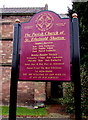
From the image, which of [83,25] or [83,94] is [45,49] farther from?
[83,25]

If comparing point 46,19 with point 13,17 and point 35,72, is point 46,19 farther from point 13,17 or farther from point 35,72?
point 13,17

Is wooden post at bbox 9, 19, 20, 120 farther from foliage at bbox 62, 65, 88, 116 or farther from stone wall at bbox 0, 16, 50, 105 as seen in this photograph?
stone wall at bbox 0, 16, 50, 105

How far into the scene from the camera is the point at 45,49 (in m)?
3.92

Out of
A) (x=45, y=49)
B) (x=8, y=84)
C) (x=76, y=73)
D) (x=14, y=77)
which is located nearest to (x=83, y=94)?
(x=76, y=73)

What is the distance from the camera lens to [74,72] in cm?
362

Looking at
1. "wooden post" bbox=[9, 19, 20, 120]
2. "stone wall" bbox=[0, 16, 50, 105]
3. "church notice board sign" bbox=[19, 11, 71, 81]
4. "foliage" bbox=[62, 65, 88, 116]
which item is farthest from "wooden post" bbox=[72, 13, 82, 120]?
"stone wall" bbox=[0, 16, 50, 105]

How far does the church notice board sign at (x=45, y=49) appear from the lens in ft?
12.4

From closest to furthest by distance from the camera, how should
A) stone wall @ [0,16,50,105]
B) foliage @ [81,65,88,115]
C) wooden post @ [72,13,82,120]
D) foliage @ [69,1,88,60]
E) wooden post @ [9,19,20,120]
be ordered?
1. wooden post @ [72,13,82,120]
2. wooden post @ [9,19,20,120]
3. foliage @ [81,65,88,115]
4. foliage @ [69,1,88,60]
5. stone wall @ [0,16,50,105]

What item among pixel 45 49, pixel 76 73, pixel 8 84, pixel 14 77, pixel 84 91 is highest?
pixel 45 49

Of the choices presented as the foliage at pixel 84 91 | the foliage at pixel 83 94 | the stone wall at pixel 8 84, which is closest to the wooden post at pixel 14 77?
the foliage at pixel 83 94

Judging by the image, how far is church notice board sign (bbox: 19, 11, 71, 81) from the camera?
3771mm

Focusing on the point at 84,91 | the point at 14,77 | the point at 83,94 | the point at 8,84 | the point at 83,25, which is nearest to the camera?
the point at 14,77

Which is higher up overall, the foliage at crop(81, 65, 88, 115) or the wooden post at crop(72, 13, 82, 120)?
the wooden post at crop(72, 13, 82, 120)

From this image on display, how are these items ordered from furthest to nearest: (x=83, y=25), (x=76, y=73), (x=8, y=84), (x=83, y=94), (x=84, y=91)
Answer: (x=8, y=84) → (x=83, y=25) → (x=84, y=91) → (x=83, y=94) → (x=76, y=73)
